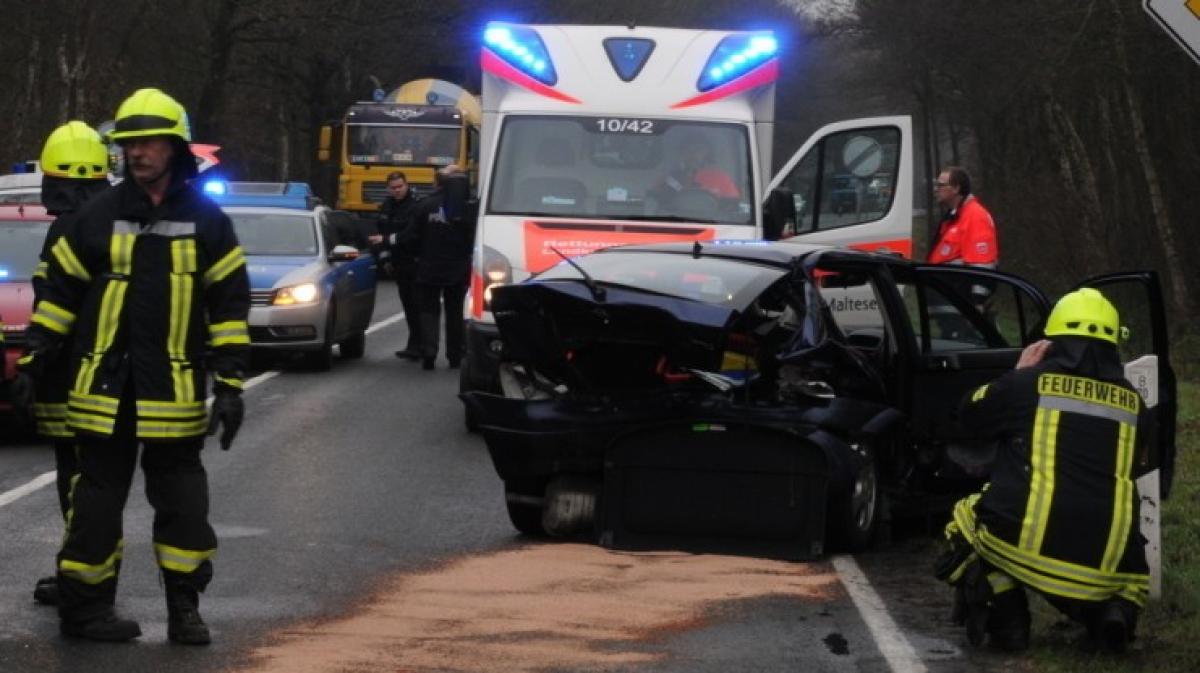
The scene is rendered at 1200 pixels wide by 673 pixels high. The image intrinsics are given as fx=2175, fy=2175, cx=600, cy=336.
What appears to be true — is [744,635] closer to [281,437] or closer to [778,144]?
[281,437]

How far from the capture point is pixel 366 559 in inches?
390

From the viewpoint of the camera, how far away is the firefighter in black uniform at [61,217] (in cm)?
782

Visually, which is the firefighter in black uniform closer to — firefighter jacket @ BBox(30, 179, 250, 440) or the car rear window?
firefighter jacket @ BBox(30, 179, 250, 440)

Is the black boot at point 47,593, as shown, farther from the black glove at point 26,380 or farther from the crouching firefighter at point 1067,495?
the crouching firefighter at point 1067,495

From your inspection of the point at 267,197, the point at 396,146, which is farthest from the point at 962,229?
the point at 396,146

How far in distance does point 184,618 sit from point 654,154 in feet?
27.7

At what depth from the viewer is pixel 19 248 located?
1547 cm

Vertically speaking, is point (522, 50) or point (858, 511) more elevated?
point (522, 50)

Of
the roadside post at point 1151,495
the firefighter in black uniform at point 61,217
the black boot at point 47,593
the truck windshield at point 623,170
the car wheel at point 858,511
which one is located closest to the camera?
the firefighter in black uniform at point 61,217

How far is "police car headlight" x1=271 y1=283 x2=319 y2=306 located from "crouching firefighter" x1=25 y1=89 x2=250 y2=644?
39.1ft

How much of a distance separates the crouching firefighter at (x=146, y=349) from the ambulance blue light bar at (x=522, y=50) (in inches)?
325

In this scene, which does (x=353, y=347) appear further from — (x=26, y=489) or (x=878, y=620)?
(x=878, y=620)

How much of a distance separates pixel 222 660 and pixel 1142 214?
2342 centimetres

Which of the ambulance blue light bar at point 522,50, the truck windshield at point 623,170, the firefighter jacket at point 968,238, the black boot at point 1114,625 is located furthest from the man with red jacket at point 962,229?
the black boot at point 1114,625
